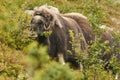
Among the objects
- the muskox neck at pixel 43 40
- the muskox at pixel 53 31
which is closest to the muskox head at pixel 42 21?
the muskox at pixel 53 31

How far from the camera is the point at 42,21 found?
748 cm

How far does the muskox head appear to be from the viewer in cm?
727

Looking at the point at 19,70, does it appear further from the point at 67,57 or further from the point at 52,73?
the point at 52,73

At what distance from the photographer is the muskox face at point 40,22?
23.8 ft

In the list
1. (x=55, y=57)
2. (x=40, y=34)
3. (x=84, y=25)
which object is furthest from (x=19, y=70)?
(x=84, y=25)

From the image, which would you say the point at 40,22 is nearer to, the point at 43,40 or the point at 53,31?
the point at 43,40

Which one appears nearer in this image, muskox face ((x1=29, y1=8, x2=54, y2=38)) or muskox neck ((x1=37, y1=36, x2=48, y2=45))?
muskox face ((x1=29, y1=8, x2=54, y2=38))

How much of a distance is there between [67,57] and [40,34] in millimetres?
1186

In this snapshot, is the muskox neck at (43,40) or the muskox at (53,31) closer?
the muskox at (53,31)

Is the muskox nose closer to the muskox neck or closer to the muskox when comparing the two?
the muskox

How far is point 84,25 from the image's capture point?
29.7 feet

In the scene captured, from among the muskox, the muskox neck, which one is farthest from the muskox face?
the muskox neck

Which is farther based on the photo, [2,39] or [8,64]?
[2,39]

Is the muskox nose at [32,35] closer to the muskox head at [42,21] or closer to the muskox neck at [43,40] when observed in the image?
the muskox head at [42,21]
